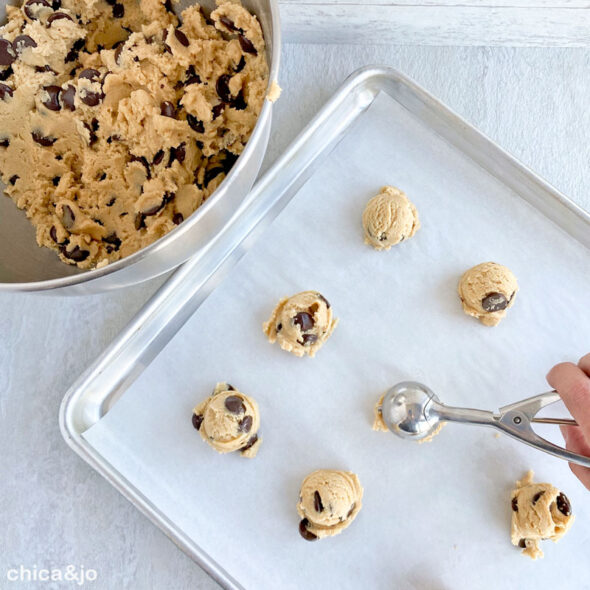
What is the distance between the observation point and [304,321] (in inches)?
36.8

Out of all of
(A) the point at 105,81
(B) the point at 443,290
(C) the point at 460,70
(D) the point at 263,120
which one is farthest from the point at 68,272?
(C) the point at 460,70

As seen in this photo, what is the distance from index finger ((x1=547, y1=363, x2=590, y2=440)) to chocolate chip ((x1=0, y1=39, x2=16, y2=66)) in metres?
0.85

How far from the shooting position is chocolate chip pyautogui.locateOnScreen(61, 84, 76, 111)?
2.64 feet

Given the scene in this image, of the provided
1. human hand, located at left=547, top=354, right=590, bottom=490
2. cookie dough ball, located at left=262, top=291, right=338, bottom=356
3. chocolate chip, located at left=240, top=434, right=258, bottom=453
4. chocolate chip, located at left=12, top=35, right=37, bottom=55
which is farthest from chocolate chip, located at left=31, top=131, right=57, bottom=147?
human hand, located at left=547, top=354, right=590, bottom=490

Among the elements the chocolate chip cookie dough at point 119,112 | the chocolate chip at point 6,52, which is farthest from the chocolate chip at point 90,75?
the chocolate chip at point 6,52

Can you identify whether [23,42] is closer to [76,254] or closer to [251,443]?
[76,254]

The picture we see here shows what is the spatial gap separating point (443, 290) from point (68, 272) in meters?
0.57

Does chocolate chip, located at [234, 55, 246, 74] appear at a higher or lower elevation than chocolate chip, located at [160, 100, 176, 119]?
higher

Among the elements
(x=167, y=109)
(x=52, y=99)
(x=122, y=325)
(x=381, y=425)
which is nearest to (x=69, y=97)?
(x=52, y=99)

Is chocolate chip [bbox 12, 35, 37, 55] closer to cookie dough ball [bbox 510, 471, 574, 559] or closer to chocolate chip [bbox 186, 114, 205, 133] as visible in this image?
chocolate chip [bbox 186, 114, 205, 133]

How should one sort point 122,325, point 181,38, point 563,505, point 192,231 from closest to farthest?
point 192,231 → point 181,38 → point 563,505 → point 122,325

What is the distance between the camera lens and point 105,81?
79 centimetres

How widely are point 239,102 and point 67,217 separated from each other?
0.89ft

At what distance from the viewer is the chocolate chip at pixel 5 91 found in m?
0.83
